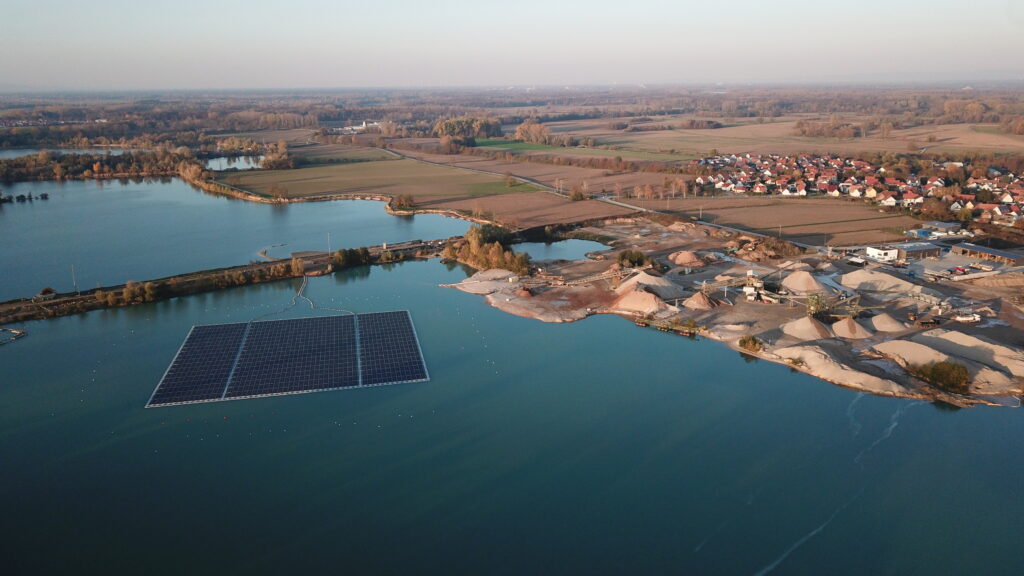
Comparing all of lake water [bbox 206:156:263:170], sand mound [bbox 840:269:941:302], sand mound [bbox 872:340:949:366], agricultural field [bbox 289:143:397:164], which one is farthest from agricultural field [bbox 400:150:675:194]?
sand mound [bbox 872:340:949:366]

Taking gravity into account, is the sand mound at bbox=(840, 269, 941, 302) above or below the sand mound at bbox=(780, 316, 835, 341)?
above

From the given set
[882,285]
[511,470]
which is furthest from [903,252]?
[511,470]

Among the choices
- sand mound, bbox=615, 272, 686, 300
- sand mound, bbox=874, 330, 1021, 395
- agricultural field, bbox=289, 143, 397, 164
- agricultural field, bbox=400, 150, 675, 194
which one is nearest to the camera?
sand mound, bbox=874, 330, 1021, 395

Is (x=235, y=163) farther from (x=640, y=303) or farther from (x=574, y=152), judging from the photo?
(x=640, y=303)

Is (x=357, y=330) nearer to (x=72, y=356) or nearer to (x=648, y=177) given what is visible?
(x=72, y=356)

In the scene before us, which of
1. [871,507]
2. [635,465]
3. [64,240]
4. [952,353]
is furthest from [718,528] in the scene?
[64,240]

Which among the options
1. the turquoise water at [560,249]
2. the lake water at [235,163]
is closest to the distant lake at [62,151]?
the lake water at [235,163]

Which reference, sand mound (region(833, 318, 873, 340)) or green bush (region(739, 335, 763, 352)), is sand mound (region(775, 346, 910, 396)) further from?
sand mound (region(833, 318, 873, 340))
